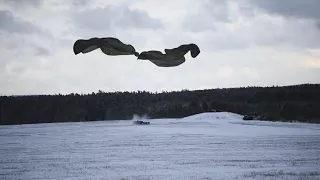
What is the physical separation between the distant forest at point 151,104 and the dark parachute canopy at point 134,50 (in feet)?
115

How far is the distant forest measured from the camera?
39.6 meters

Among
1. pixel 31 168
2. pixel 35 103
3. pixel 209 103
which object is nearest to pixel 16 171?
pixel 31 168

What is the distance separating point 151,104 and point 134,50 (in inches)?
1622

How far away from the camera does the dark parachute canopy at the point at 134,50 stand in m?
2.62

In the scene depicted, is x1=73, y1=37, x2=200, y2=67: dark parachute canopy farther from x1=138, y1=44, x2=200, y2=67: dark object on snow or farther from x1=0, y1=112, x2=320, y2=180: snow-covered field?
x1=0, y1=112, x2=320, y2=180: snow-covered field

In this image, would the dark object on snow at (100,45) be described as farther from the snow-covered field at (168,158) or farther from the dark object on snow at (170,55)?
the snow-covered field at (168,158)

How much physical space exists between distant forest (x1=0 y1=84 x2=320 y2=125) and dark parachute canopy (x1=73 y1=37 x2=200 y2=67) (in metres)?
35.0

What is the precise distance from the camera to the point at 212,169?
1014cm

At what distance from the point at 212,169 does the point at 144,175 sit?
1807 millimetres

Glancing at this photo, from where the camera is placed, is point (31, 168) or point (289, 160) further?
point (289, 160)

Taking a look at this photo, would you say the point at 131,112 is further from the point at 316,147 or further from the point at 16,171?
the point at 16,171

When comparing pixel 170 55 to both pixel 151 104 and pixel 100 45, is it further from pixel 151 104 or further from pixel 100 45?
pixel 151 104

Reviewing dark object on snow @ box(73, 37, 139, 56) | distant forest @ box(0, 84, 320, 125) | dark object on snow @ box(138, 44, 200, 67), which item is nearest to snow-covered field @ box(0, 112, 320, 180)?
dark object on snow @ box(138, 44, 200, 67)

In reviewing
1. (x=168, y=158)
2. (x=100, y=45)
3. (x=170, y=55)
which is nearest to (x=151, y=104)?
(x=168, y=158)
